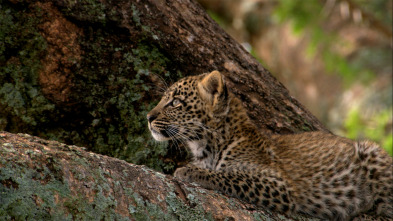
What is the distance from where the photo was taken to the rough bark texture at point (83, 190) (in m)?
3.10

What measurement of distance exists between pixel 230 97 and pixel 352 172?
1657mm

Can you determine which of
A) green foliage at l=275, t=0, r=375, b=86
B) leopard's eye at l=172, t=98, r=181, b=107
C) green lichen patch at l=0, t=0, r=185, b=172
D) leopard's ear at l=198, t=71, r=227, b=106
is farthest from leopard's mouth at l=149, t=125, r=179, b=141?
green foliage at l=275, t=0, r=375, b=86

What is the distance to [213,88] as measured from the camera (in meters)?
6.07

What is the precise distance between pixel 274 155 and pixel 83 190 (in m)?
3.06

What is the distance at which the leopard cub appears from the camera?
566cm

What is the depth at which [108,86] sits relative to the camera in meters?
5.81

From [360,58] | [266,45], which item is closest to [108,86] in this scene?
[360,58]

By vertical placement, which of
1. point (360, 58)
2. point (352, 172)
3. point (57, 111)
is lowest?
point (57, 111)

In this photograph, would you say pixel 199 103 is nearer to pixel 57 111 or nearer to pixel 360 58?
pixel 57 111

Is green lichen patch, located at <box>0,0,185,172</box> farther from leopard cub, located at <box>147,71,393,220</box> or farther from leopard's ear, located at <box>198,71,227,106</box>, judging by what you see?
leopard's ear, located at <box>198,71,227,106</box>

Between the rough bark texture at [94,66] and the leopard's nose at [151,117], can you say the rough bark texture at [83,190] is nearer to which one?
the leopard's nose at [151,117]

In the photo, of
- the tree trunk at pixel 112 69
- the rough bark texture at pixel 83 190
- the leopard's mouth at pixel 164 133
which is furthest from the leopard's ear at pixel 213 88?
the rough bark texture at pixel 83 190

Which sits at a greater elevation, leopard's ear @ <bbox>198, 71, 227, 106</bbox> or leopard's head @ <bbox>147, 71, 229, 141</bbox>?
leopard's ear @ <bbox>198, 71, 227, 106</bbox>

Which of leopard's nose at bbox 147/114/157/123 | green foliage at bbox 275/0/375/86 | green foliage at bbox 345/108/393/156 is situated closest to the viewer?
leopard's nose at bbox 147/114/157/123
